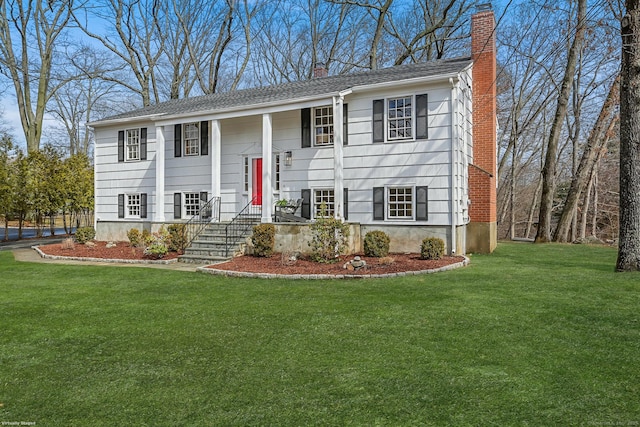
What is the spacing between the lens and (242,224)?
13469mm

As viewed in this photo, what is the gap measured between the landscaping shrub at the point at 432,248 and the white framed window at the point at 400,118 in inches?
133

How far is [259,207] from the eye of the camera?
1493 cm

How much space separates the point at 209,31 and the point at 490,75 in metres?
21.2

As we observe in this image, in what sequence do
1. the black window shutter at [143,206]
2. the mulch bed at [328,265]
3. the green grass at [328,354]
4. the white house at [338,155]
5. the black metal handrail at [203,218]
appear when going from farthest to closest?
the black window shutter at [143,206] < the black metal handrail at [203,218] < the white house at [338,155] < the mulch bed at [328,265] < the green grass at [328,354]

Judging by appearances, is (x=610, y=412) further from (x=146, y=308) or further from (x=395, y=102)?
(x=395, y=102)

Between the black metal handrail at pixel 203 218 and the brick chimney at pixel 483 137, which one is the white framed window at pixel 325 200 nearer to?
the black metal handrail at pixel 203 218

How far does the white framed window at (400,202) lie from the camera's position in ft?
41.7

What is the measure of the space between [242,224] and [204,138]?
4438 mm

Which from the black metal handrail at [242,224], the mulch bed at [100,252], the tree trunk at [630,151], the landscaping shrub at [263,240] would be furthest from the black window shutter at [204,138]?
the tree trunk at [630,151]

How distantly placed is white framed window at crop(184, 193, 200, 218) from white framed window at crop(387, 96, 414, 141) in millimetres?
7709

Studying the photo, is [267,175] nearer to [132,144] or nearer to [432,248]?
[432,248]

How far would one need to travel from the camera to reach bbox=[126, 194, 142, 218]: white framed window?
17.4 m

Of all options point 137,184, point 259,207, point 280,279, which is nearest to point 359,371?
point 280,279

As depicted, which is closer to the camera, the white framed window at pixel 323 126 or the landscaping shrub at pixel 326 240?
the landscaping shrub at pixel 326 240
